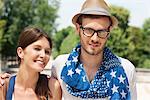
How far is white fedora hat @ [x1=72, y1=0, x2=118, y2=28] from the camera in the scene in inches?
89.4

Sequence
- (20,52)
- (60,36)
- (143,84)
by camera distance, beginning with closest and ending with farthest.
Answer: (20,52) < (143,84) < (60,36)

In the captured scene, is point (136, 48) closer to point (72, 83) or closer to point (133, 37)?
point (133, 37)

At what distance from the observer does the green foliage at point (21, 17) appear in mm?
24737

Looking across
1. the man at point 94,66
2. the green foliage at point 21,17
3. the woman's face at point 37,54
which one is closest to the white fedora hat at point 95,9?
the man at point 94,66

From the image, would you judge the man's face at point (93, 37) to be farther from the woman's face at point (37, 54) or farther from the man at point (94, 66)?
the woman's face at point (37, 54)

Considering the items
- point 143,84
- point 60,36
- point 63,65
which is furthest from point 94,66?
point 60,36

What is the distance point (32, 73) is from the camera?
2488 mm

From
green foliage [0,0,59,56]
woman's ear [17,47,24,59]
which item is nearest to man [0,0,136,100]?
woman's ear [17,47,24,59]

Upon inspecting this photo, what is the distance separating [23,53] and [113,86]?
2.18 ft

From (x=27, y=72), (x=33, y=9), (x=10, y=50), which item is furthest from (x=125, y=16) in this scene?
(x=27, y=72)

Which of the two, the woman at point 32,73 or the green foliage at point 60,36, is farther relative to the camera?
the green foliage at point 60,36

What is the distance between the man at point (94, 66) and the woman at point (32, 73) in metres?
0.11

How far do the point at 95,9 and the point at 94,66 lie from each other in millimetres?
403

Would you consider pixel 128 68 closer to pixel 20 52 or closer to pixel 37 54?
pixel 37 54
